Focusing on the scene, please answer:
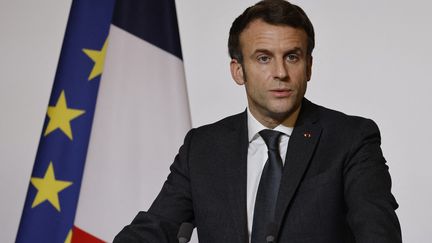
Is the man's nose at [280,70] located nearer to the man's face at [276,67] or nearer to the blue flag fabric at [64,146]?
the man's face at [276,67]

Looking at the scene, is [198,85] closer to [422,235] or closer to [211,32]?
[211,32]

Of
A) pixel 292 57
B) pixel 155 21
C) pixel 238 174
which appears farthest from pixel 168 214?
pixel 155 21

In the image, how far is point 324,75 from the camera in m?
3.24

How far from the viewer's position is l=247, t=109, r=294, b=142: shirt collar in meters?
2.09

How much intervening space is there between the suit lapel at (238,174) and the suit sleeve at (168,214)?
0.16 metres

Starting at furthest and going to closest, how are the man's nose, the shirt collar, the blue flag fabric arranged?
the blue flag fabric, the shirt collar, the man's nose

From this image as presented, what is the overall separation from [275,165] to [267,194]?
90 millimetres

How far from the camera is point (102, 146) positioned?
3039 mm

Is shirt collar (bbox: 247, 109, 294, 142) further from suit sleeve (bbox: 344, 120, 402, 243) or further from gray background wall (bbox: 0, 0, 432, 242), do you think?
gray background wall (bbox: 0, 0, 432, 242)

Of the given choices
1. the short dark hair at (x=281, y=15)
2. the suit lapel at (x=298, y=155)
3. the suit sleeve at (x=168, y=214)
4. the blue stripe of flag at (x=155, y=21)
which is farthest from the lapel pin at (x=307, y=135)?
the blue stripe of flag at (x=155, y=21)

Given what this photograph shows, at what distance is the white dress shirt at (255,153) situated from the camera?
6.75 feet

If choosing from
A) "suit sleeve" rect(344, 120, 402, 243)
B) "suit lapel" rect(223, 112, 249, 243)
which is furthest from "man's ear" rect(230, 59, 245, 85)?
"suit sleeve" rect(344, 120, 402, 243)

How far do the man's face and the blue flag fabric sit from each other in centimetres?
122

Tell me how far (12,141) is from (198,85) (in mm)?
1004
